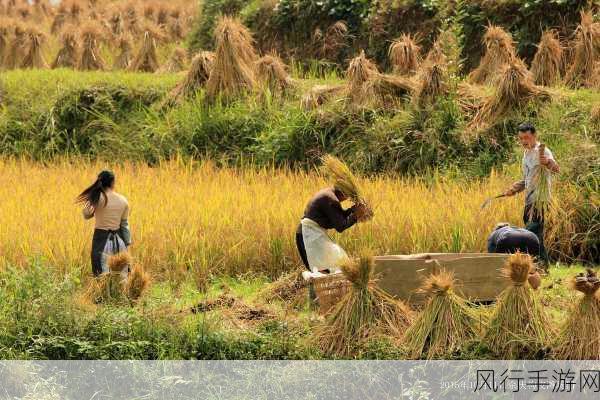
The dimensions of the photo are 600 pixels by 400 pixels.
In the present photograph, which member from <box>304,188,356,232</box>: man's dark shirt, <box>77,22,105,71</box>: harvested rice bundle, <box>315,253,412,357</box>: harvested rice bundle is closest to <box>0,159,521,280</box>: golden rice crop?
<box>304,188,356,232</box>: man's dark shirt

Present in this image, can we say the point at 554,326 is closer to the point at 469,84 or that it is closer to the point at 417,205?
the point at 417,205

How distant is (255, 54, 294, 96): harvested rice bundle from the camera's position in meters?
15.6

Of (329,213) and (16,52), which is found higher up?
(329,213)

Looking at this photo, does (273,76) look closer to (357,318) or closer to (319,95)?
(319,95)

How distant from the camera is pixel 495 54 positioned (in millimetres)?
14906

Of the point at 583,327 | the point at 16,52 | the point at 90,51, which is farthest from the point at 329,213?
the point at 16,52

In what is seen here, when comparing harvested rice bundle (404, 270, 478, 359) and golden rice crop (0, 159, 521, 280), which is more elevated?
harvested rice bundle (404, 270, 478, 359)

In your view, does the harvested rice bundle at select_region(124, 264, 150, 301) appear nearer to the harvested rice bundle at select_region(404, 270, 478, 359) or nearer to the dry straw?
the harvested rice bundle at select_region(404, 270, 478, 359)

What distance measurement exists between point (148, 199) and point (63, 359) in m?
3.85

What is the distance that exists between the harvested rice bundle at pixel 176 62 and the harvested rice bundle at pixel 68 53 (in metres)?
1.60

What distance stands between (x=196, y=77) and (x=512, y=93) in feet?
13.9

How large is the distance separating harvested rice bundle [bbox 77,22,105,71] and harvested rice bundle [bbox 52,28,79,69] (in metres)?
0.32

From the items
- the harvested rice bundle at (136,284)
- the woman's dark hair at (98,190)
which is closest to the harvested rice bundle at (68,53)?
the woman's dark hair at (98,190)

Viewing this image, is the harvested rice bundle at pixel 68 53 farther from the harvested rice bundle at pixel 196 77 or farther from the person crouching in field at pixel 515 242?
the person crouching in field at pixel 515 242
